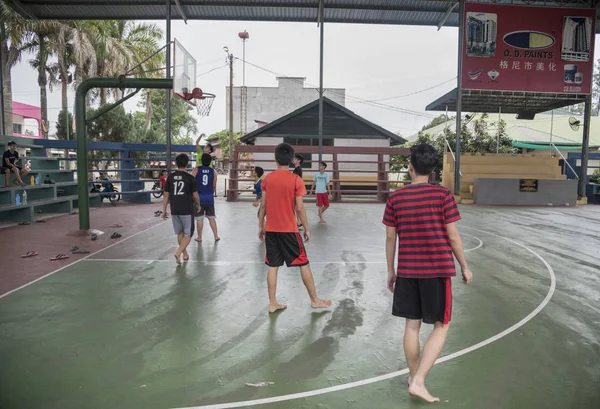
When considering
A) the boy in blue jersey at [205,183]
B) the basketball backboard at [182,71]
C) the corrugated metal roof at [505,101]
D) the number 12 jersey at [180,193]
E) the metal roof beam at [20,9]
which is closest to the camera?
the number 12 jersey at [180,193]

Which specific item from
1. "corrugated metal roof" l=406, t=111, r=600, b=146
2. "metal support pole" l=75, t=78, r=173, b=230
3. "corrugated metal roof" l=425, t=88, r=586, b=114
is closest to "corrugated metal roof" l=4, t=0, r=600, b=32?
"corrugated metal roof" l=425, t=88, r=586, b=114

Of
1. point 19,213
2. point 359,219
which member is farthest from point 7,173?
point 359,219

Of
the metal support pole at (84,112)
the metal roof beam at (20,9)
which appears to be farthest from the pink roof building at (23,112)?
the metal support pole at (84,112)

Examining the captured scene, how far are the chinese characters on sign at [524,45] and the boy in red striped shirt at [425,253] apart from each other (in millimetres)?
17111

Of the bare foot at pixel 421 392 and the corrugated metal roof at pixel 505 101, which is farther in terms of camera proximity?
the corrugated metal roof at pixel 505 101

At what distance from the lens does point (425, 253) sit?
124 inches

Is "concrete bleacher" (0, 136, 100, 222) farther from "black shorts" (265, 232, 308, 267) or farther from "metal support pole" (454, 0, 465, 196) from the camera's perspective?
"metal support pole" (454, 0, 465, 196)

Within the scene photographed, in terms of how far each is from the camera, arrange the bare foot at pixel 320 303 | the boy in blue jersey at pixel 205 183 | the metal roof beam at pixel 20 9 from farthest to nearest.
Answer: the metal roof beam at pixel 20 9, the boy in blue jersey at pixel 205 183, the bare foot at pixel 320 303

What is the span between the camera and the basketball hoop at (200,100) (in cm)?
1183

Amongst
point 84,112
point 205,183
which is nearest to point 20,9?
point 84,112

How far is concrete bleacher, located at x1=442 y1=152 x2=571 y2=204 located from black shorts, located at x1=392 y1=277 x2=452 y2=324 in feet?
57.6

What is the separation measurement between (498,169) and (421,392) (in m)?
19.8

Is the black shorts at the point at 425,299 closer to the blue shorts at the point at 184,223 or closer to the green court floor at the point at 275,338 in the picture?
the green court floor at the point at 275,338

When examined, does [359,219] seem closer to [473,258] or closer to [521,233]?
[521,233]
